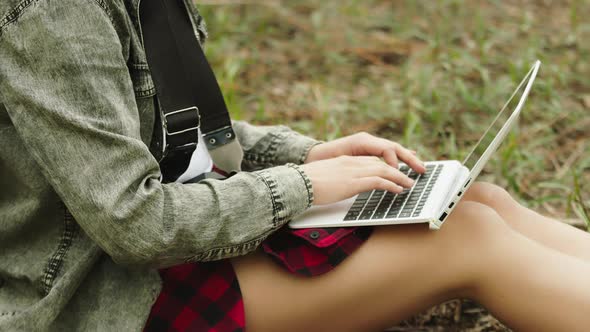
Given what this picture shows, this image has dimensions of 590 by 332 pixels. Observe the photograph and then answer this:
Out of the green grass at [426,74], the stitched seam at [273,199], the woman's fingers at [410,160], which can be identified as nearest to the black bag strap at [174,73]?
the stitched seam at [273,199]

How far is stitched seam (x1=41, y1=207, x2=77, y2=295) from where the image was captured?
1123mm

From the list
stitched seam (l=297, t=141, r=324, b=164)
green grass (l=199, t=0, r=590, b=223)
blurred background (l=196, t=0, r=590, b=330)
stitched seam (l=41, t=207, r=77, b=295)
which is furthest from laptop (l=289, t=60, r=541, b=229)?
green grass (l=199, t=0, r=590, b=223)

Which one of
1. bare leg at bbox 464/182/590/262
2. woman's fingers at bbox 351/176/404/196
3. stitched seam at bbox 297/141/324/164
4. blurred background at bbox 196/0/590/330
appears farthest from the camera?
blurred background at bbox 196/0/590/330

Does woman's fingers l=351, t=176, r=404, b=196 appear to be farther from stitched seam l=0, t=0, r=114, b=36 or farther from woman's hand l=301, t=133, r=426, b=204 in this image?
stitched seam l=0, t=0, r=114, b=36

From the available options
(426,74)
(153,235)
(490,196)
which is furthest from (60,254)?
(426,74)

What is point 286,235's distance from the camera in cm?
125

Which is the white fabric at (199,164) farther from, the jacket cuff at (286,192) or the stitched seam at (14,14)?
the stitched seam at (14,14)

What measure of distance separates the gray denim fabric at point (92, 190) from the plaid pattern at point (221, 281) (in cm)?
5

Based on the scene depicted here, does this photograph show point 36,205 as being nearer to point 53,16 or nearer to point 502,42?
point 53,16

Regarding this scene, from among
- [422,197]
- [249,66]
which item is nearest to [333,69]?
[249,66]

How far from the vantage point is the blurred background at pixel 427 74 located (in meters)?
2.29

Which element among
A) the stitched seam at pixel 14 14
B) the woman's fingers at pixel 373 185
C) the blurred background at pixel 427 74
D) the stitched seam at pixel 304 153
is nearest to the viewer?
the stitched seam at pixel 14 14

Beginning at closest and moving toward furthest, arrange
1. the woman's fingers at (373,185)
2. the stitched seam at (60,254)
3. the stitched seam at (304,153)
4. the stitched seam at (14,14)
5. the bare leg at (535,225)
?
the stitched seam at (14,14) < the stitched seam at (60,254) < the woman's fingers at (373,185) < the bare leg at (535,225) < the stitched seam at (304,153)

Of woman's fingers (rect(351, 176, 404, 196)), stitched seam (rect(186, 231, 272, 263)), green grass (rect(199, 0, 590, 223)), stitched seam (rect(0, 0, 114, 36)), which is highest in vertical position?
stitched seam (rect(0, 0, 114, 36))
